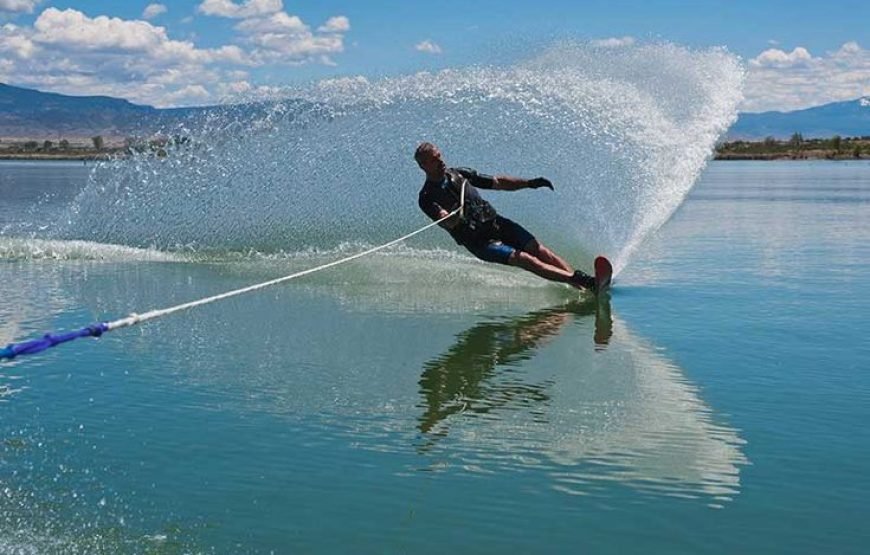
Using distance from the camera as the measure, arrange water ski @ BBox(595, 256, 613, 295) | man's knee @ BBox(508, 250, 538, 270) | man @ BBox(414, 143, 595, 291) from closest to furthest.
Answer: man @ BBox(414, 143, 595, 291) < man's knee @ BBox(508, 250, 538, 270) < water ski @ BBox(595, 256, 613, 295)

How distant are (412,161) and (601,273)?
16.1 ft

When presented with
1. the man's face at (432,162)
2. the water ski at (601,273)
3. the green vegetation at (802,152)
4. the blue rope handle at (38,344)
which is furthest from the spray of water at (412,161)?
the green vegetation at (802,152)

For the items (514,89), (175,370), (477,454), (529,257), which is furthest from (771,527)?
(514,89)

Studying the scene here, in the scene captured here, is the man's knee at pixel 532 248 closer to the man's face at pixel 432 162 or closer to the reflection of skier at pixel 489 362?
the reflection of skier at pixel 489 362

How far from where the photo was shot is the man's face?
11.5m

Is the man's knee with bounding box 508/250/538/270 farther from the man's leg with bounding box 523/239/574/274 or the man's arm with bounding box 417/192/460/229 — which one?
the man's arm with bounding box 417/192/460/229

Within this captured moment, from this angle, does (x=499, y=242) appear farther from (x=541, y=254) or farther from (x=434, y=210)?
(x=434, y=210)

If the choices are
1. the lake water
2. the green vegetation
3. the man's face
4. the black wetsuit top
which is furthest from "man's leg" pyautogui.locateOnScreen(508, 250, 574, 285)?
the green vegetation

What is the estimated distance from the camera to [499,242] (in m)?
12.2

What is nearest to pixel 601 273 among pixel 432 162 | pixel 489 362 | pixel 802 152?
pixel 432 162

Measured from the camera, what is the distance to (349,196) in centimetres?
1636

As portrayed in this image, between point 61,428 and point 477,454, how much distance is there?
8.91 feet

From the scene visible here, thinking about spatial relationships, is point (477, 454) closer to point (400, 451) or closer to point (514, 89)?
Answer: point (400, 451)

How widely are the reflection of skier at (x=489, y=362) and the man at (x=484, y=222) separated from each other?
2.31 feet
